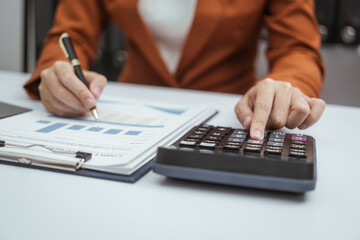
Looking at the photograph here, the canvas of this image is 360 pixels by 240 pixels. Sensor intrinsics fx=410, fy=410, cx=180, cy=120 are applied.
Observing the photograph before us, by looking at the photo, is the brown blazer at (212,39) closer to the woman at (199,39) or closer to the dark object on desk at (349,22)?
the woman at (199,39)

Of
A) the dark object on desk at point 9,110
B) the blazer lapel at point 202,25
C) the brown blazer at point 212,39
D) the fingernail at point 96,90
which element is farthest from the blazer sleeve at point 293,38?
the dark object on desk at point 9,110

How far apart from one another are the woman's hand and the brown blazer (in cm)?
28

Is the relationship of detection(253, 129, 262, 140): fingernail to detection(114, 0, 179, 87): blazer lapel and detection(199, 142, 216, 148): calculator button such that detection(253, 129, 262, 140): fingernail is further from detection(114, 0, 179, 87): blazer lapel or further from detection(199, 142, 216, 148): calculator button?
detection(114, 0, 179, 87): blazer lapel

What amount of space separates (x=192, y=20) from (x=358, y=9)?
70 cm

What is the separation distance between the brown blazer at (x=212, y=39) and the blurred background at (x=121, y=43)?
1.27 feet

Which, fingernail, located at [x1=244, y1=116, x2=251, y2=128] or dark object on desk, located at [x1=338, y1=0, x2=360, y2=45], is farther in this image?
dark object on desk, located at [x1=338, y1=0, x2=360, y2=45]

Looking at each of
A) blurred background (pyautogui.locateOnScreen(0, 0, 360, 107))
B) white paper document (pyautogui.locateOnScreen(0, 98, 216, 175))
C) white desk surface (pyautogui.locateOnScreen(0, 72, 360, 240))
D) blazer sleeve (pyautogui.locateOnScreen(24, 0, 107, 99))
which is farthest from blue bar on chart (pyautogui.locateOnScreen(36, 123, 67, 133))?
blurred background (pyautogui.locateOnScreen(0, 0, 360, 107))

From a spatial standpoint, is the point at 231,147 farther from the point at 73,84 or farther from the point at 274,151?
the point at 73,84

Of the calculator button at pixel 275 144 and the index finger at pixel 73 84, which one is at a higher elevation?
the index finger at pixel 73 84

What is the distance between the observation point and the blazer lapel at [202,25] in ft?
3.04

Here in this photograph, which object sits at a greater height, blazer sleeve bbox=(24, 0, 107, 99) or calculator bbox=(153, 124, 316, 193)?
blazer sleeve bbox=(24, 0, 107, 99)

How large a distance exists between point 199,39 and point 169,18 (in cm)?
10

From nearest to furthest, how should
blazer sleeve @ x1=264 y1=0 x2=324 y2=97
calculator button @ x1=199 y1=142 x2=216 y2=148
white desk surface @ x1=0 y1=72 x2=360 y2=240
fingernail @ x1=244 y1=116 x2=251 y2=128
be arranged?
1. white desk surface @ x1=0 y1=72 x2=360 y2=240
2. calculator button @ x1=199 y1=142 x2=216 y2=148
3. fingernail @ x1=244 y1=116 x2=251 y2=128
4. blazer sleeve @ x1=264 y1=0 x2=324 y2=97

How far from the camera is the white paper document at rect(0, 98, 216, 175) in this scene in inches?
15.9
